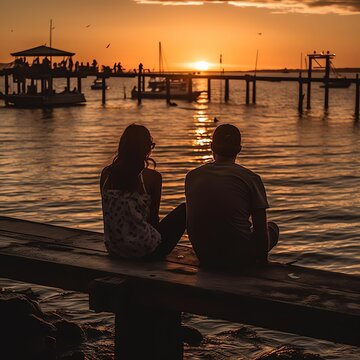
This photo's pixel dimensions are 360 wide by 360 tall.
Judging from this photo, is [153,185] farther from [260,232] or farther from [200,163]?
[200,163]

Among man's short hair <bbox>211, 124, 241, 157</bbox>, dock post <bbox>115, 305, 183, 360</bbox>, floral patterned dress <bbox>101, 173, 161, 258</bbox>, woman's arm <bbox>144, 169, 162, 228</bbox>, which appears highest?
man's short hair <bbox>211, 124, 241, 157</bbox>

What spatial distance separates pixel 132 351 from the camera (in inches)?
238

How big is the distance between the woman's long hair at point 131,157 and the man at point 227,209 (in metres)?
0.44

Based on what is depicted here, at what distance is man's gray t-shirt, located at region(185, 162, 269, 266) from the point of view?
5930mm

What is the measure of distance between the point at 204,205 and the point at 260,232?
1.53 feet

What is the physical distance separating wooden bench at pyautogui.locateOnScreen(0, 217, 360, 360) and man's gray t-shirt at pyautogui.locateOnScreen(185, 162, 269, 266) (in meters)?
0.19

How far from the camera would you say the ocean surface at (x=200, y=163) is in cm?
906

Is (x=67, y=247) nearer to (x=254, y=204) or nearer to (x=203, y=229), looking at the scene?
(x=203, y=229)

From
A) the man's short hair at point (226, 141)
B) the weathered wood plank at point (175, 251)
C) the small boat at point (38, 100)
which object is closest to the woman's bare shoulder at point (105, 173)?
the weathered wood plank at point (175, 251)

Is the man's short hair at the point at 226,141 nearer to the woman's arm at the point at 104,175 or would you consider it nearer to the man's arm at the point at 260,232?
the man's arm at the point at 260,232

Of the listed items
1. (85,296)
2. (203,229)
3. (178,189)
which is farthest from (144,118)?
(203,229)

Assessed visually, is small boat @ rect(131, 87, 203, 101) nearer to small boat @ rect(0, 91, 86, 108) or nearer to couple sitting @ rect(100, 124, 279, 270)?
small boat @ rect(0, 91, 86, 108)

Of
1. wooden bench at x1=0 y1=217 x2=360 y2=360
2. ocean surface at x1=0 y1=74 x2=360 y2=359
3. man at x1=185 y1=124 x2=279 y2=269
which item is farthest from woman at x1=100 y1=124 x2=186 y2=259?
ocean surface at x1=0 y1=74 x2=360 y2=359

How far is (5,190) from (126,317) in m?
17.1
